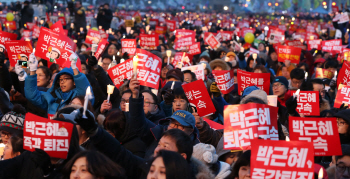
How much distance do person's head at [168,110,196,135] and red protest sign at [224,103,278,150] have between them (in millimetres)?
302

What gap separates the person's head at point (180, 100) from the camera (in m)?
4.85

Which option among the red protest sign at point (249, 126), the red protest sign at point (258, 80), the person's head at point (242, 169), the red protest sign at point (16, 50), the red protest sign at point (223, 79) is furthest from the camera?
the red protest sign at point (16, 50)

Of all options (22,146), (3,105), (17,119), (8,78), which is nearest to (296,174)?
(22,146)

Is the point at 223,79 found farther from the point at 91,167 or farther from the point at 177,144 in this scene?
the point at 91,167

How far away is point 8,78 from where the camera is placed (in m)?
5.78

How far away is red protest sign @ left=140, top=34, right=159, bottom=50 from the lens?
11.4m

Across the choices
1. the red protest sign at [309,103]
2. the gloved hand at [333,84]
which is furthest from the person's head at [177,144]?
the gloved hand at [333,84]

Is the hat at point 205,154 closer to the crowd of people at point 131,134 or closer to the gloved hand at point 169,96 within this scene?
the crowd of people at point 131,134

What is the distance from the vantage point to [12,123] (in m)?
3.98

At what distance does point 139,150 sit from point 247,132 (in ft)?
2.88

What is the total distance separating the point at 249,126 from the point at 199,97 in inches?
59.3

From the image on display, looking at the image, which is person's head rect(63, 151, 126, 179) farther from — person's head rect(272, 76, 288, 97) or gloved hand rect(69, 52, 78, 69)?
person's head rect(272, 76, 288, 97)

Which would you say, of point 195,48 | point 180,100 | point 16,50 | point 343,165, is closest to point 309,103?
point 180,100

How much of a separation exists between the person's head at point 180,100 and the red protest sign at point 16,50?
2.99 meters
